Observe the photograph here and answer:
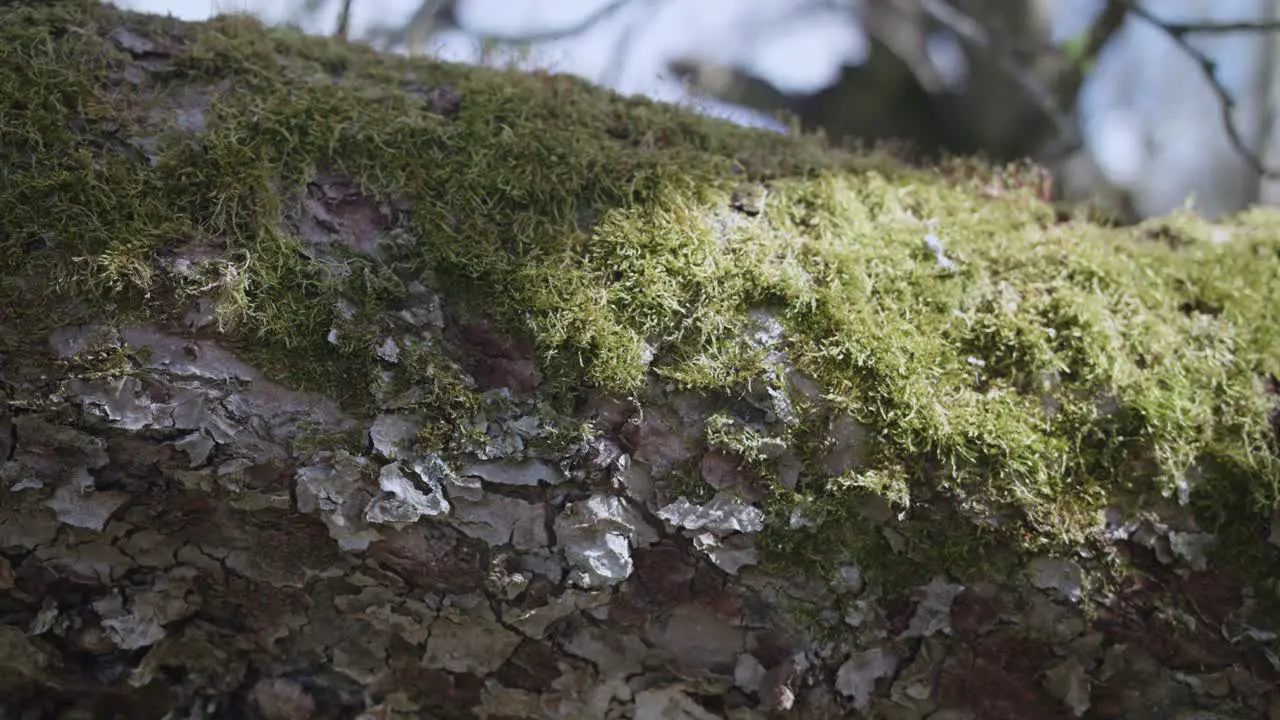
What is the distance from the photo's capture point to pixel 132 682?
3.74 feet

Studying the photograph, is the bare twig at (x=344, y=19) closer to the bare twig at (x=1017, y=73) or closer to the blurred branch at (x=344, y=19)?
the blurred branch at (x=344, y=19)

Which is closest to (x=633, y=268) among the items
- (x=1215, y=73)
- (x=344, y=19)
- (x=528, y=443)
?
(x=528, y=443)

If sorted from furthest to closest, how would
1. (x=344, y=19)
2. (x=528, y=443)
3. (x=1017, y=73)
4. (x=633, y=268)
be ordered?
(x=1017, y=73), (x=344, y=19), (x=633, y=268), (x=528, y=443)

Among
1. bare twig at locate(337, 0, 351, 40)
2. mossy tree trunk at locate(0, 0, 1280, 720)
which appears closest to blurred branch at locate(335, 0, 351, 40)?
bare twig at locate(337, 0, 351, 40)

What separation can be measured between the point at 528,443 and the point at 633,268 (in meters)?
0.31

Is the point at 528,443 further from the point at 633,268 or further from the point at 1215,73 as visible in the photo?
the point at 1215,73

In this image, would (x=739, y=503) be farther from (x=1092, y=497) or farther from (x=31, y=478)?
(x=31, y=478)

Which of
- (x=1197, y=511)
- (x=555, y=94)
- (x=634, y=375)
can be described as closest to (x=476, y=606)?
(x=634, y=375)

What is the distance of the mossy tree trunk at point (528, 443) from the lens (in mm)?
1073

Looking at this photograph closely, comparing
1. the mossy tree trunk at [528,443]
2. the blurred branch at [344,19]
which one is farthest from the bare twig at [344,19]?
the mossy tree trunk at [528,443]

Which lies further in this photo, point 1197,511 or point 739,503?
point 1197,511

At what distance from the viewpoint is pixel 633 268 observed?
123cm

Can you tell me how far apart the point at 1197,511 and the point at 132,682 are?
5.14 ft

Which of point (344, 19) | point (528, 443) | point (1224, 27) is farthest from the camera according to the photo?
point (1224, 27)
